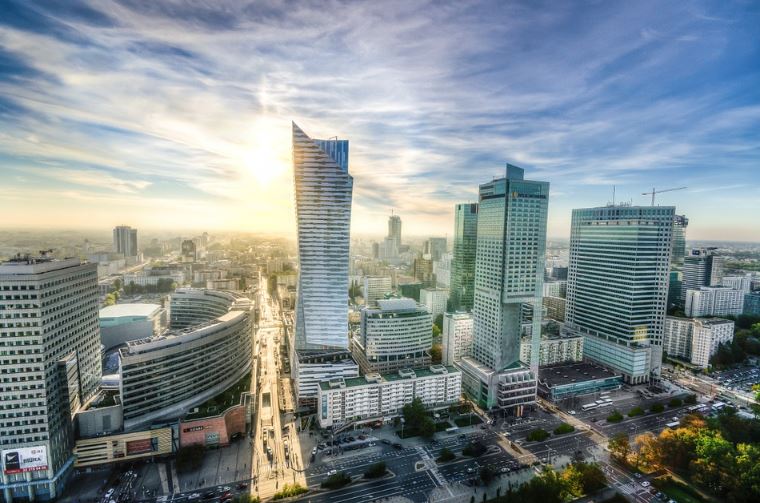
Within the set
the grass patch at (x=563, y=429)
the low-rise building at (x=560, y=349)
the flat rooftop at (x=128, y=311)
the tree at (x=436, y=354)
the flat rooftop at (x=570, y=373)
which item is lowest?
the grass patch at (x=563, y=429)

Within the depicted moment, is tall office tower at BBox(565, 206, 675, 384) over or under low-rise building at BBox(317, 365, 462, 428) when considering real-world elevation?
over

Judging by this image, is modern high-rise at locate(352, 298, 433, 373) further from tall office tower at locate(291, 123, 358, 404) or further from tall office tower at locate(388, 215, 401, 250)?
tall office tower at locate(388, 215, 401, 250)

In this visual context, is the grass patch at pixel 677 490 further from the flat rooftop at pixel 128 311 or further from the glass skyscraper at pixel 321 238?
the flat rooftop at pixel 128 311

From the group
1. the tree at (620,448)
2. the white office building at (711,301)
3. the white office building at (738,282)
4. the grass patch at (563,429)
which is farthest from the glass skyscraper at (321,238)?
the white office building at (738,282)

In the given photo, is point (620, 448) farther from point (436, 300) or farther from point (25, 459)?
point (436, 300)

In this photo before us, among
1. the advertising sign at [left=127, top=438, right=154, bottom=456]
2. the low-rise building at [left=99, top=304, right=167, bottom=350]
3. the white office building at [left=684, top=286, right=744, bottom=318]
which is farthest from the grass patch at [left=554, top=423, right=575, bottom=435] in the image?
the low-rise building at [left=99, top=304, right=167, bottom=350]

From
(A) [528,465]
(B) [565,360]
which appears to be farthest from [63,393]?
(B) [565,360]

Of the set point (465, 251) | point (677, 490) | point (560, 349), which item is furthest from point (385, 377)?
point (465, 251)
